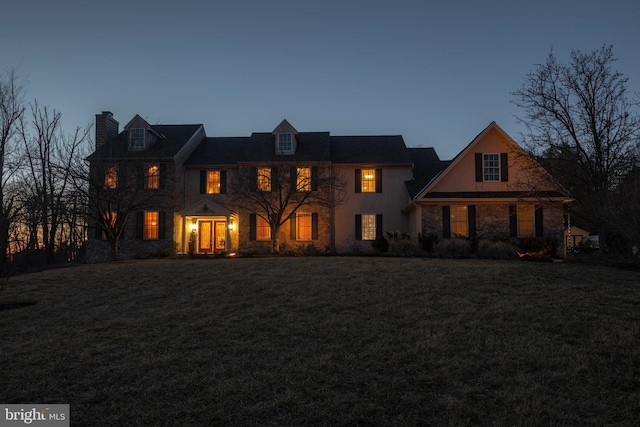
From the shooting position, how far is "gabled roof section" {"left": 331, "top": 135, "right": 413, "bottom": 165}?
22.8 metres

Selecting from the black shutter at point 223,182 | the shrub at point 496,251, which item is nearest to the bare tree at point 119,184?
the black shutter at point 223,182

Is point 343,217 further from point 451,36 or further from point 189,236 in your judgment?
point 451,36

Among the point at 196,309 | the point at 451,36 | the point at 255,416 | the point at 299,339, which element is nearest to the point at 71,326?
the point at 196,309

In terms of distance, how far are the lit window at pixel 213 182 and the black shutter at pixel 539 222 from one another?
1565 centimetres

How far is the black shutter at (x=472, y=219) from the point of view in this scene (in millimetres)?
18938

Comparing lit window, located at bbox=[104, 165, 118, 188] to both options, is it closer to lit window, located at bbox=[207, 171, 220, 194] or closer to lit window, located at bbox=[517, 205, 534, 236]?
lit window, located at bbox=[207, 171, 220, 194]

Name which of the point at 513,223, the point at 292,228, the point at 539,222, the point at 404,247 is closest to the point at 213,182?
the point at 292,228

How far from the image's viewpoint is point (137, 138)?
2273cm

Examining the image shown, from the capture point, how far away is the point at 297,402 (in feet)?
14.6

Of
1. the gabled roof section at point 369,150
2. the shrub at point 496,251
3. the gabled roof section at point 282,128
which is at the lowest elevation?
the shrub at point 496,251

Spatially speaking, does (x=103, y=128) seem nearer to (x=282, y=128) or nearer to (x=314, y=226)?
(x=282, y=128)

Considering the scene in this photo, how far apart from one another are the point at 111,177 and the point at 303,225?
9.39 metres

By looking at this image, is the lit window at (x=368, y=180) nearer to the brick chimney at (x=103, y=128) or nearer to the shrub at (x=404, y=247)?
the shrub at (x=404, y=247)

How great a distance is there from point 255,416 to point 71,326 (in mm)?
5358
